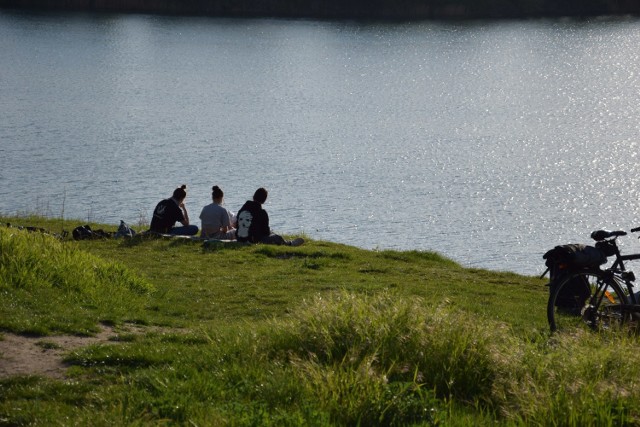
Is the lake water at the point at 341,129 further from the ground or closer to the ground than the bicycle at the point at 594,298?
further from the ground

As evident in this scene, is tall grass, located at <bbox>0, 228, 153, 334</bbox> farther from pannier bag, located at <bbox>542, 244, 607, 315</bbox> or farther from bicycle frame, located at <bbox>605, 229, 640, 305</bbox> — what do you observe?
bicycle frame, located at <bbox>605, 229, 640, 305</bbox>

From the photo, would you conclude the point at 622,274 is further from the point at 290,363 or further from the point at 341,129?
the point at 341,129

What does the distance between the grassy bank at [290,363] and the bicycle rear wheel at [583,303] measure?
0.38 meters

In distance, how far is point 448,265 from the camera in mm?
18766

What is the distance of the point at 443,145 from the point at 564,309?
120 feet

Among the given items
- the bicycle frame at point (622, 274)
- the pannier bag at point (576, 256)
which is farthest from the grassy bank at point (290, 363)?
the bicycle frame at point (622, 274)

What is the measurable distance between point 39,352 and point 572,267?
18.3 feet

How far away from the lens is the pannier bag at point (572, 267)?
10453 mm

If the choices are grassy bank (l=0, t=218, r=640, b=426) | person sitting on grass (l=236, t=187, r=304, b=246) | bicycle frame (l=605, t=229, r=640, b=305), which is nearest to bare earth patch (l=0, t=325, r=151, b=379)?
grassy bank (l=0, t=218, r=640, b=426)

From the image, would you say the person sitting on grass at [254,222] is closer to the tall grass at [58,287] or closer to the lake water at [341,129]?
the tall grass at [58,287]

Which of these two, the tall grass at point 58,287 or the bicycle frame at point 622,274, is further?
the bicycle frame at point 622,274

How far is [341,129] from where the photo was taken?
50.4 meters

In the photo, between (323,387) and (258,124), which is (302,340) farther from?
(258,124)

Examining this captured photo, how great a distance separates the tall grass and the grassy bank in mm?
23
